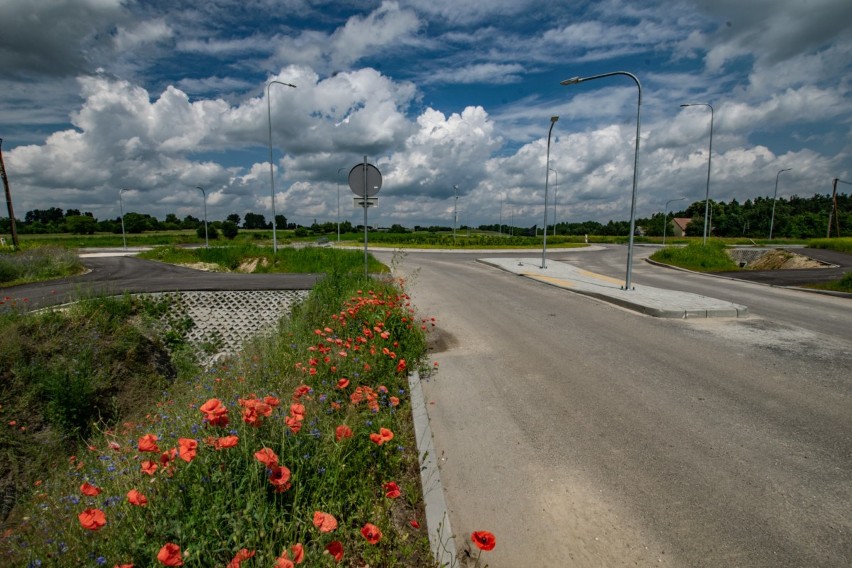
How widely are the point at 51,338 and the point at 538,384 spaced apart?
27.9 ft

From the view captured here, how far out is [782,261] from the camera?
24578mm

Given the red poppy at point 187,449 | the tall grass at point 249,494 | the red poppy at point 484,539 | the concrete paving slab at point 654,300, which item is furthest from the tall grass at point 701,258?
the red poppy at point 187,449

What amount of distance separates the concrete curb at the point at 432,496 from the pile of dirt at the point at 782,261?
26212 mm

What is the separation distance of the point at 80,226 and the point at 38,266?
263 ft

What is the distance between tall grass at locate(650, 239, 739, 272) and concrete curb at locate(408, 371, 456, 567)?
2185 centimetres

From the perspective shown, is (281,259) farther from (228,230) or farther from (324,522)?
(228,230)

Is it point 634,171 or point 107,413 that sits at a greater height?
point 634,171

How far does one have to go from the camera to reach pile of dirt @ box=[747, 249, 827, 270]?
2297 centimetres

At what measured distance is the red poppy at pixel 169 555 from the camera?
1722 millimetres

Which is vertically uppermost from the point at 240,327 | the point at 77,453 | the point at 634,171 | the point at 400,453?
the point at 634,171

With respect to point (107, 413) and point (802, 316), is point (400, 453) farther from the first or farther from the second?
point (802, 316)

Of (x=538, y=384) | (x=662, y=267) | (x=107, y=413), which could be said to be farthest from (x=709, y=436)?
(x=662, y=267)

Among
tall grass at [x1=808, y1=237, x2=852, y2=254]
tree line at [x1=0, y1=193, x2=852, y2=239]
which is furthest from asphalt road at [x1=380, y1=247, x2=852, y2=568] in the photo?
tree line at [x1=0, y1=193, x2=852, y2=239]

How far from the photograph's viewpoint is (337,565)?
7.25 ft
